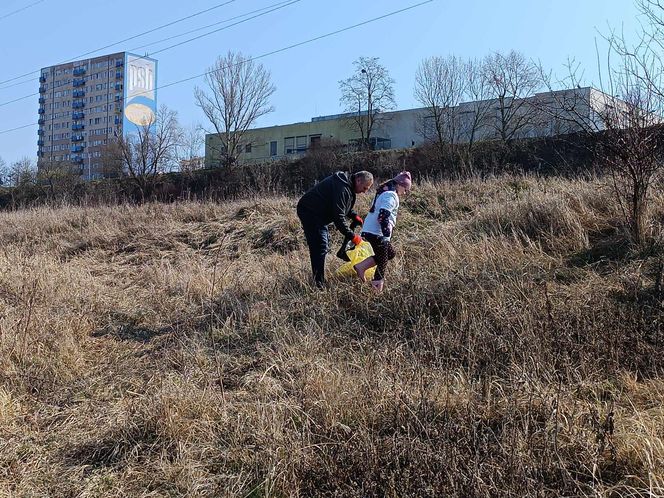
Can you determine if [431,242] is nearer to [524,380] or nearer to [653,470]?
[524,380]

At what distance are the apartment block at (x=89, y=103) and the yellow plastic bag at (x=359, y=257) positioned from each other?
84.8 metres

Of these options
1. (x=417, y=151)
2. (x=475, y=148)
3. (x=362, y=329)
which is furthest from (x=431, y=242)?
(x=417, y=151)

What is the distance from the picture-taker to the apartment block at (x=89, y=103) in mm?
84875

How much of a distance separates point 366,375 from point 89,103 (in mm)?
104150

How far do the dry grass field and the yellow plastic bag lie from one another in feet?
0.51

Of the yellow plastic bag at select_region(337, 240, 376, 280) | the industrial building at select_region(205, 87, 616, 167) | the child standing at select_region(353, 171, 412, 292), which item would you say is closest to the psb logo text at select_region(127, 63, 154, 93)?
the industrial building at select_region(205, 87, 616, 167)

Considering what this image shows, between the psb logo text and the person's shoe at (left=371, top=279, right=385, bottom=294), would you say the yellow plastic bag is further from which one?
the psb logo text

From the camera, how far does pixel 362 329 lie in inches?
181

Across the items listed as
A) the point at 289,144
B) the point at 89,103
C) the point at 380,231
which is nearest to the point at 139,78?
the point at 89,103

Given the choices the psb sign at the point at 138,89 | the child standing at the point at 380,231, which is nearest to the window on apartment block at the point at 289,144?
the psb sign at the point at 138,89

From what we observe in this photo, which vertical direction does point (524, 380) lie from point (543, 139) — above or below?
below

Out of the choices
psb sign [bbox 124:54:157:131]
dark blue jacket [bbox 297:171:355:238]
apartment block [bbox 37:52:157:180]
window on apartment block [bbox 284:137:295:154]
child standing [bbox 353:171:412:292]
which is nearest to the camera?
child standing [bbox 353:171:412:292]

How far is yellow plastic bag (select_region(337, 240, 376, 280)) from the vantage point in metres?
5.74

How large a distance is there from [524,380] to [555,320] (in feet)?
3.46
